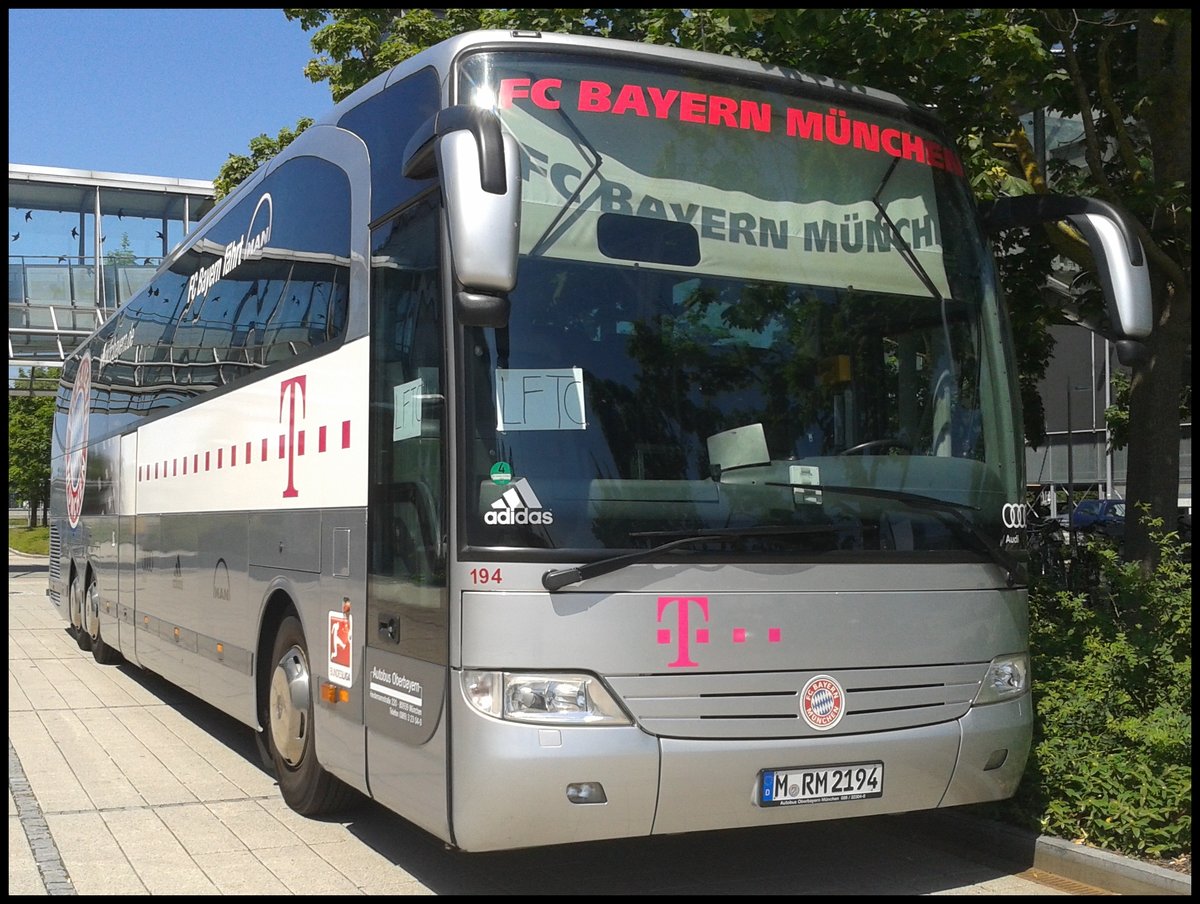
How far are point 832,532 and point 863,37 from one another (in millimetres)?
4468

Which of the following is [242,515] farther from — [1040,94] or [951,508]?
[1040,94]

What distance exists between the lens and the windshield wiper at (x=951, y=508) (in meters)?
5.79

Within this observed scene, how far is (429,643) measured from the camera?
18.3ft

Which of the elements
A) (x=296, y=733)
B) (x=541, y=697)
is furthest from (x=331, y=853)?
(x=541, y=697)

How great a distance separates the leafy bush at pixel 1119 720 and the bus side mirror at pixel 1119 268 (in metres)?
1.71

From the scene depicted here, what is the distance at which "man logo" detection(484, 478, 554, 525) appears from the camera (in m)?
5.31

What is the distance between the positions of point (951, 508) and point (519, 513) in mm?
1935

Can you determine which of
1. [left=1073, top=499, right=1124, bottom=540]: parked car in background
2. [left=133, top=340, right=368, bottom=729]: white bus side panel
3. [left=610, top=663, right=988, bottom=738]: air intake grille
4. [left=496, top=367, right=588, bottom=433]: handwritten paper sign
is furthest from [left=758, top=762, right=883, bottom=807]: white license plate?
[left=1073, top=499, right=1124, bottom=540]: parked car in background

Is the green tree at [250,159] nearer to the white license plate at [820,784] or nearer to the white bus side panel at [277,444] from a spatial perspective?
the white bus side panel at [277,444]

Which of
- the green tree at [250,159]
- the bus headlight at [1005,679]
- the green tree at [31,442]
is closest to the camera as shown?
the bus headlight at [1005,679]

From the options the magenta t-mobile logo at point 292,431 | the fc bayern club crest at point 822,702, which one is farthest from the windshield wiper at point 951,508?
the magenta t-mobile logo at point 292,431

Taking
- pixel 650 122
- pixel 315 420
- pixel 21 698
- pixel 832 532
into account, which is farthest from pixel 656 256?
pixel 21 698

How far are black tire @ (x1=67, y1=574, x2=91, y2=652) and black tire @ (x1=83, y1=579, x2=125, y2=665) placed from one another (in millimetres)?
204

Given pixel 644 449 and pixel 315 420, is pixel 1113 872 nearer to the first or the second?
pixel 644 449
